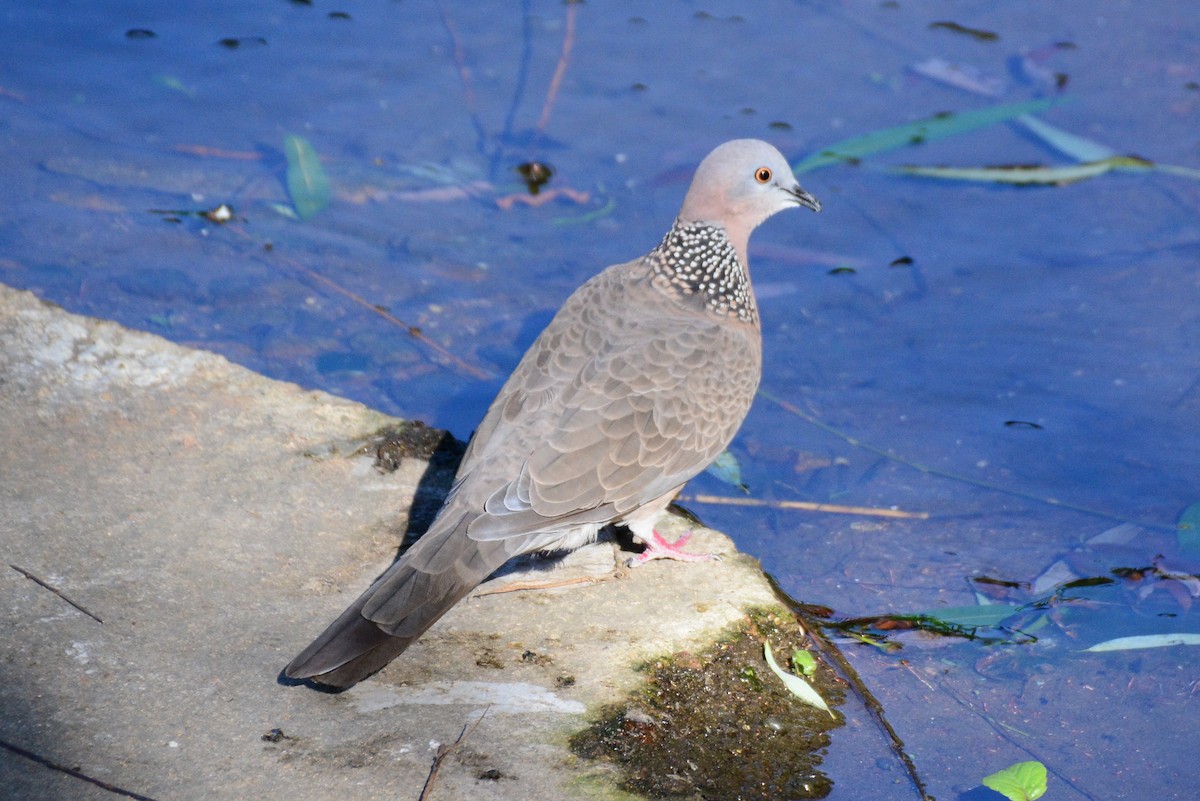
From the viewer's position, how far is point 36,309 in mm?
4410

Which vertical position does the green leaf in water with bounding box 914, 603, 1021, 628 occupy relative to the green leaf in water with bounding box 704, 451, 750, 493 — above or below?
above

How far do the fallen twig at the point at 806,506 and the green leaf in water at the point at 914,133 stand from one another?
8.95 feet

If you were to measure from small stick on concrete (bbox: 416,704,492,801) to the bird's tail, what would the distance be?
0.95ft

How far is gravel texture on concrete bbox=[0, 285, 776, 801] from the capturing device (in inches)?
114

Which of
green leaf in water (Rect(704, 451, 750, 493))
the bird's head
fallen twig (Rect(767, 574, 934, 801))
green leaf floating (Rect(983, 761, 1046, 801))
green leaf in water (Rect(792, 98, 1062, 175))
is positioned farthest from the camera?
green leaf in water (Rect(792, 98, 1062, 175))

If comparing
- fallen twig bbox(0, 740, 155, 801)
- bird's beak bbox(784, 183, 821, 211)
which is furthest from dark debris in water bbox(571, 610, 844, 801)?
bird's beak bbox(784, 183, 821, 211)

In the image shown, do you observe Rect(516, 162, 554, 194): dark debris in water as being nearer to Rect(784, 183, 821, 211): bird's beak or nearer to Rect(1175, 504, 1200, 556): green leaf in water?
Rect(784, 183, 821, 211): bird's beak

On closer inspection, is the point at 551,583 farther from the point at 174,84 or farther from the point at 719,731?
the point at 174,84

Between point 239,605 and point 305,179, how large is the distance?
356 cm

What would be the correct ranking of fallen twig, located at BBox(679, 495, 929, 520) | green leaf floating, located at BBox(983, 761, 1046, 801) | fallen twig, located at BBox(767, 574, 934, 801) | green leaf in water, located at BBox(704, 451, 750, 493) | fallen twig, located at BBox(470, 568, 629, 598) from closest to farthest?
1. green leaf floating, located at BBox(983, 761, 1046, 801)
2. fallen twig, located at BBox(767, 574, 934, 801)
3. fallen twig, located at BBox(470, 568, 629, 598)
4. fallen twig, located at BBox(679, 495, 929, 520)
5. green leaf in water, located at BBox(704, 451, 750, 493)

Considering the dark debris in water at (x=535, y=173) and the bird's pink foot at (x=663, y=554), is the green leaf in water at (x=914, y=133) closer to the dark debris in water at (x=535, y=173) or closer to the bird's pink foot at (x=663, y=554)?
the dark debris in water at (x=535, y=173)

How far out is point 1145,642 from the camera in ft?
13.4

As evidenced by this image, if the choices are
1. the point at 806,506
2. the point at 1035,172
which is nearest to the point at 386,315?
the point at 806,506

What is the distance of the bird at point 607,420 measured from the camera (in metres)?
3.30
